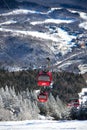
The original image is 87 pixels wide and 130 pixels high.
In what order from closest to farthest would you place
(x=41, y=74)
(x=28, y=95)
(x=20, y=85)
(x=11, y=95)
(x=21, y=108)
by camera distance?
1. (x=41, y=74)
2. (x=21, y=108)
3. (x=11, y=95)
4. (x=28, y=95)
5. (x=20, y=85)

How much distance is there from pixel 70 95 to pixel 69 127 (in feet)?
526

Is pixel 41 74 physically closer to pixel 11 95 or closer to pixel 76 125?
pixel 76 125

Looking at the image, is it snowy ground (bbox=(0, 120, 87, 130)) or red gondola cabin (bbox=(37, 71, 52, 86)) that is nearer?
snowy ground (bbox=(0, 120, 87, 130))

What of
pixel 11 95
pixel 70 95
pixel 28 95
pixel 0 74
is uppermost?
pixel 11 95

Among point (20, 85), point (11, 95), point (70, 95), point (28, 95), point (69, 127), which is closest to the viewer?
point (69, 127)

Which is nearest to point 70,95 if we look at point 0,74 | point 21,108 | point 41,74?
point 0,74

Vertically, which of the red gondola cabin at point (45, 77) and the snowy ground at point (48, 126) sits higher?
the snowy ground at point (48, 126)

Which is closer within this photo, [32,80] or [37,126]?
[37,126]

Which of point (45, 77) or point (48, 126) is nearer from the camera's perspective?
point (48, 126)

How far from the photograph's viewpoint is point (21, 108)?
9588 cm

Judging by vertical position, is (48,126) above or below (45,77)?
above

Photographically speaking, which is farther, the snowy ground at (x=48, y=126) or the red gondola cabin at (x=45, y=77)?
the red gondola cabin at (x=45, y=77)

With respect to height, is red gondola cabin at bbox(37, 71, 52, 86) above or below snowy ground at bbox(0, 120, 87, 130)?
below

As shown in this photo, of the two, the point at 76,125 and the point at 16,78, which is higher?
the point at 76,125
